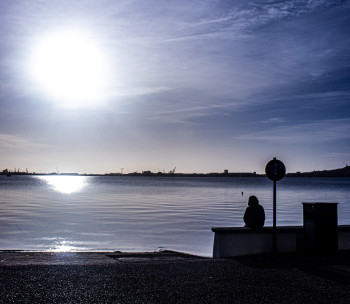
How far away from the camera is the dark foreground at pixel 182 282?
579 centimetres

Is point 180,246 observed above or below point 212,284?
below

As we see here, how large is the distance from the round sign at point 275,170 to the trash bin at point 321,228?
3.30ft

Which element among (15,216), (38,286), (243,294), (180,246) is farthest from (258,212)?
(15,216)

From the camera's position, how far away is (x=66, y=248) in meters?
18.5

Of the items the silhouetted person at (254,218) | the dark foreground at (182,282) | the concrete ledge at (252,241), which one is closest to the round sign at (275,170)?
the silhouetted person at (254,218)

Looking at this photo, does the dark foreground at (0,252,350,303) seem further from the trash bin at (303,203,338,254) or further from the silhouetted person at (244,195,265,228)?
the silhouetted person at (244,195,265,228)

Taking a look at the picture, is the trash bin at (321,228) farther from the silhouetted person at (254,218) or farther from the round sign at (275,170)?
the silhouetted person at (254,218)

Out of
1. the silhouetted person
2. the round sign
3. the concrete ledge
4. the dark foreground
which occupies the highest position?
the round sign

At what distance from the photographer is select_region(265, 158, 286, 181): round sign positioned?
10125mm

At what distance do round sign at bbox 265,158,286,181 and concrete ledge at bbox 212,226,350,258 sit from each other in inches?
48.3

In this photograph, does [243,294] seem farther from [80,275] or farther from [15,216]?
Answer: [15,216]

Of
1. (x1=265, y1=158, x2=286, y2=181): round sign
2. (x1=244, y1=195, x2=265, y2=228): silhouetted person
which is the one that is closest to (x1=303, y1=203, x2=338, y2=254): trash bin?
(x1=265, y1=158, x2=286, y2=181): round sign

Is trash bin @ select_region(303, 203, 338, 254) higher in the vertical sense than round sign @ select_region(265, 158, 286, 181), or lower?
lower

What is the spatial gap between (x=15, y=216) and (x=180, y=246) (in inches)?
715
